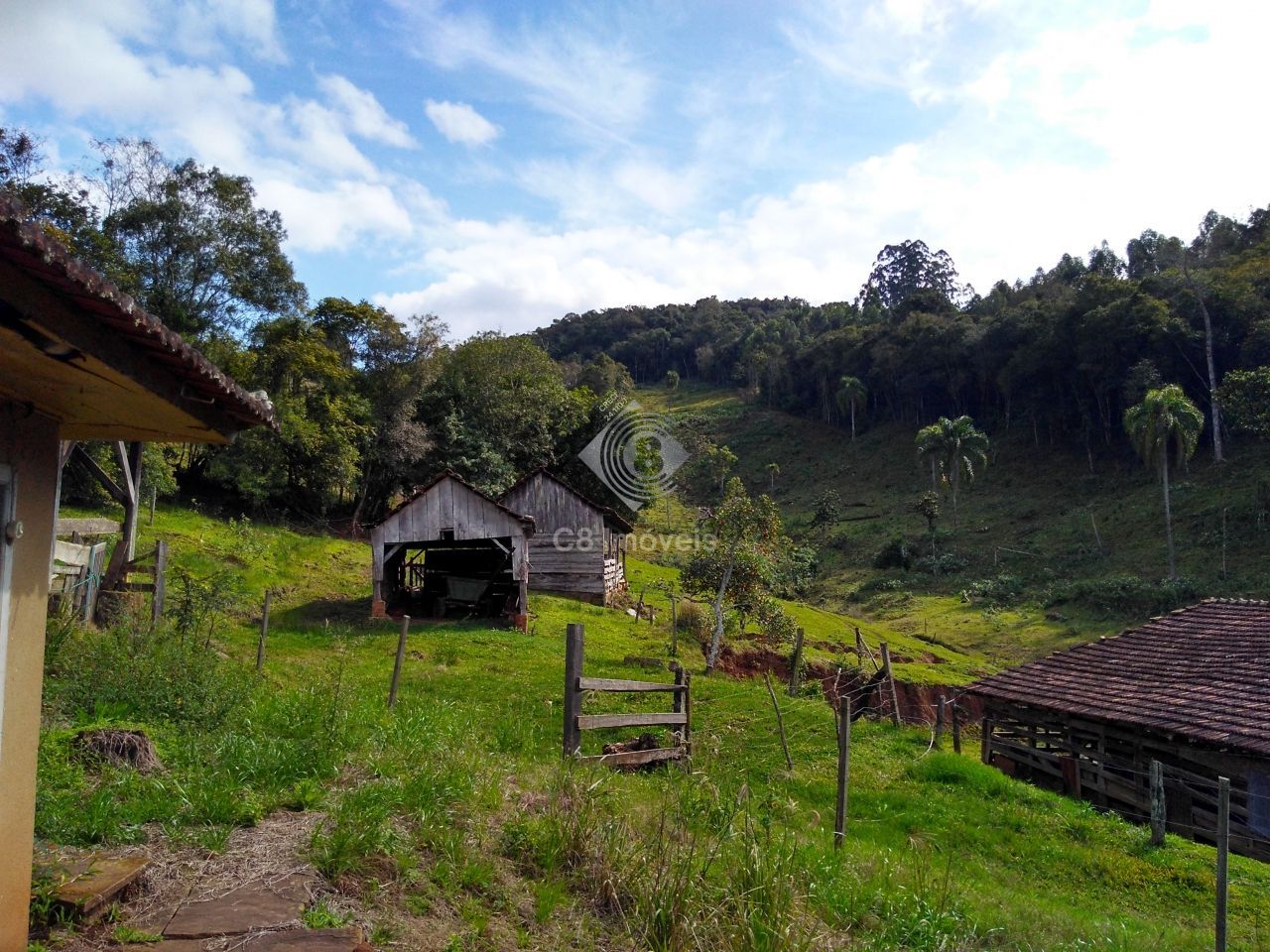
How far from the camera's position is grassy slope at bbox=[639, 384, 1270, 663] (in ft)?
116

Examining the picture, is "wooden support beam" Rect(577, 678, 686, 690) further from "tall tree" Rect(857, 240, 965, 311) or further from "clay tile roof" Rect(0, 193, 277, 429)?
"tall tree" Rect(857, 240, 965, 311)

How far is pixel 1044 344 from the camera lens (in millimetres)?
56062

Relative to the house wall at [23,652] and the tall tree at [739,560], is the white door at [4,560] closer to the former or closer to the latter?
the house wall at [23,652]

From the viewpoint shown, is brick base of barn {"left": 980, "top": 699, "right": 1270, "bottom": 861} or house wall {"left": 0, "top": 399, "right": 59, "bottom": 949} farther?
brick base of barn {"left": 980, "top": 699, "right": 1270, "bottom": 861}

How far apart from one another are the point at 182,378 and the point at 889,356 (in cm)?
6905

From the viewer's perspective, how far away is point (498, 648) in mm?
19500

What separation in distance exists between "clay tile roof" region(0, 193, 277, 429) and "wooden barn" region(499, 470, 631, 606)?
24389 mm

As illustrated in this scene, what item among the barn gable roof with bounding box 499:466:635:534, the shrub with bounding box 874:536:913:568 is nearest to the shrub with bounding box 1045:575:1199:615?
the shrub with bounding box 874:536:913:568

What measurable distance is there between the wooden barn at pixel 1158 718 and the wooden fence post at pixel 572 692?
840 cm

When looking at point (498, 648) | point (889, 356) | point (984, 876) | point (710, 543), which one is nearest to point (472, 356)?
point (710, 543)

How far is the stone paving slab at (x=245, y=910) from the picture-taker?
4469mm

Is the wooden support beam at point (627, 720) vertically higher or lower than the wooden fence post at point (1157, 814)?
higher

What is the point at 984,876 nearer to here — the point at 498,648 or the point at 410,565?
the point at 498,648

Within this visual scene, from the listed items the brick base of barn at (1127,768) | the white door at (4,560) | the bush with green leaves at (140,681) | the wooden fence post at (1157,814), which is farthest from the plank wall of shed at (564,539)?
the white door at (4,560)
